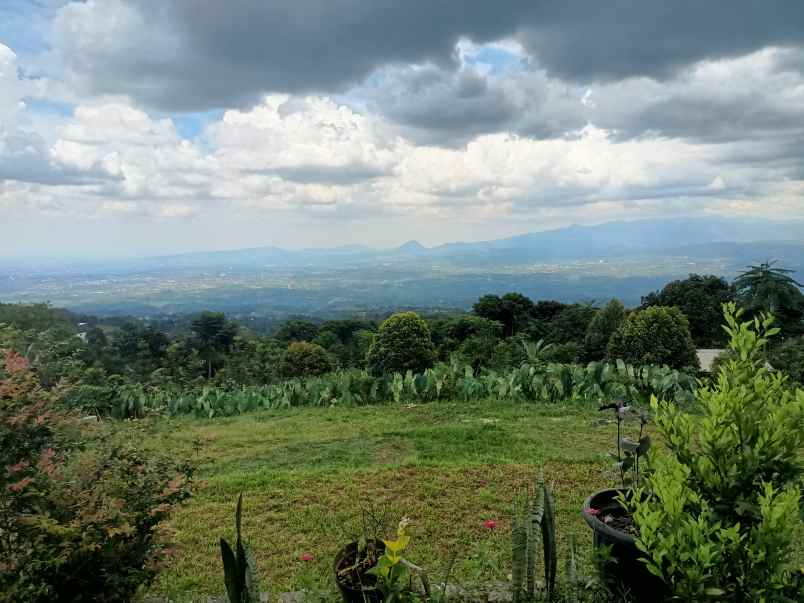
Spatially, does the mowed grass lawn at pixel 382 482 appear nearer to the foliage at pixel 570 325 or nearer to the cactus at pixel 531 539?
the cactus at pixel 531 539

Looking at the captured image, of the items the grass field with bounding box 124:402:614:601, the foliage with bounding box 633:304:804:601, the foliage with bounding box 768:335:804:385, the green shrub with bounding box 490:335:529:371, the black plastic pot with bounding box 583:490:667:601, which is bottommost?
the foliage with bounding box 768:335:804:385

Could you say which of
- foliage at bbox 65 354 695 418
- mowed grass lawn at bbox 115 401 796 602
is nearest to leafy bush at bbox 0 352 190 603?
mowed grass lawn at bbox 115 401 796 602

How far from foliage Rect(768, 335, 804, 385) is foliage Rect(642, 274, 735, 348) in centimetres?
1687

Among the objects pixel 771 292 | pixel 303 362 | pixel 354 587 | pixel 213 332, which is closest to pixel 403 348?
pixel 303 362

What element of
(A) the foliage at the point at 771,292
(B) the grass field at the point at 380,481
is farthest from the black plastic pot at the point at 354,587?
(A) the foliage at the point at 771,292

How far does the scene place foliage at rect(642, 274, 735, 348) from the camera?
106 ft

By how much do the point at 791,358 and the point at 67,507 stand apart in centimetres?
1718

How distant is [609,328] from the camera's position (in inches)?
1073

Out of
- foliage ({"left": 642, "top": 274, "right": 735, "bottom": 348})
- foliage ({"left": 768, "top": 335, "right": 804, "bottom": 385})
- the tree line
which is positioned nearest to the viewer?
foliage ({"left": 768, "top": 335, "right": 804, "bottom": 385})

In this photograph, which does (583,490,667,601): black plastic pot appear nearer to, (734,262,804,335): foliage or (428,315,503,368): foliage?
(428,315,503,368): foliage

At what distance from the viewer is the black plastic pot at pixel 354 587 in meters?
2.55

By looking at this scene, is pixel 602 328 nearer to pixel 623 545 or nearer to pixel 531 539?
pixel 623 545

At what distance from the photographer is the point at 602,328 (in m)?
27.4

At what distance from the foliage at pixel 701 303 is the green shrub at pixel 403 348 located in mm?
22533
